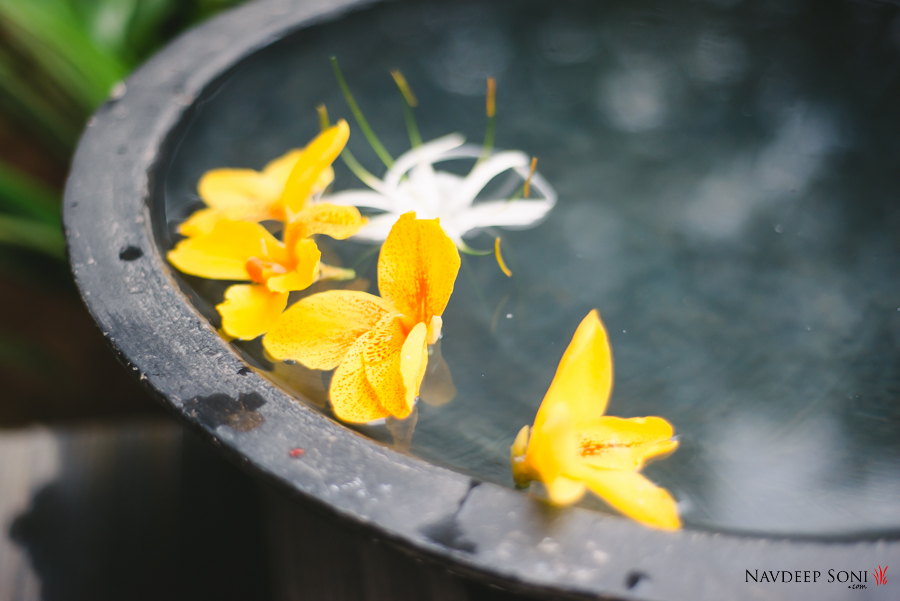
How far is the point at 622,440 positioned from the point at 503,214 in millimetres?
246

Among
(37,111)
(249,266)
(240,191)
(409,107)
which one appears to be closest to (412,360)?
(249,266)

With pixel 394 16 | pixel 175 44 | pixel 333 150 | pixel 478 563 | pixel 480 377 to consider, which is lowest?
pixel 478 563

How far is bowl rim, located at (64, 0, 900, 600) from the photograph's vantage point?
322 millimetres

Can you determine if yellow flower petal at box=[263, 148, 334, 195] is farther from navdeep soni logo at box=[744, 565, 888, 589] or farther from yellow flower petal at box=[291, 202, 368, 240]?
navdeep soni logo at box=[744, 565, 888, 589]

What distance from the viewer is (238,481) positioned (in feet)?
2.33

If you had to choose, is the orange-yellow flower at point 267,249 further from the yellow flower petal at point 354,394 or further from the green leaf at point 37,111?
the green leaf at point 37,111

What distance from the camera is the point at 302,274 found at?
456 mm

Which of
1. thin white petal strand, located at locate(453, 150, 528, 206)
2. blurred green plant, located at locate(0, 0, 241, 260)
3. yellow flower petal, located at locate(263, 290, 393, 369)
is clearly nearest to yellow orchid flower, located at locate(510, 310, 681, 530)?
yellow flower petal, located at locate(263, 290, 393, 369)

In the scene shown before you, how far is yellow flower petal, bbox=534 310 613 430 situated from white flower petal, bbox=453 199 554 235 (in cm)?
21

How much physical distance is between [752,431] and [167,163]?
0.47 meters

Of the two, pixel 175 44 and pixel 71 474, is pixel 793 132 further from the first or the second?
pixel 71 474

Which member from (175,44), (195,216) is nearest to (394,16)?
(175,44)

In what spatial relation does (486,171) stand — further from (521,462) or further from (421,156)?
(521,462)

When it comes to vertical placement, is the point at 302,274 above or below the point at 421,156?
below
